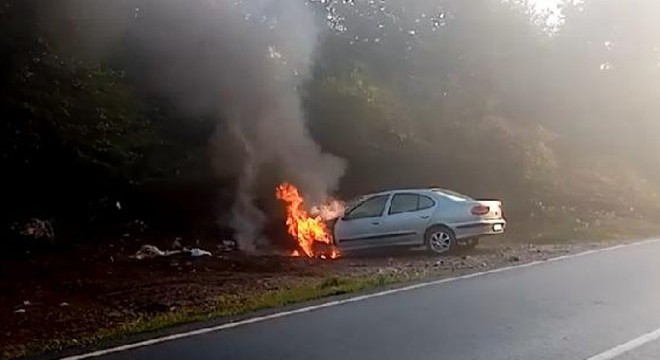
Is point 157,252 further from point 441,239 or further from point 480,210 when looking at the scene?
point 480,210

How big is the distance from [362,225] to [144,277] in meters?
4.78

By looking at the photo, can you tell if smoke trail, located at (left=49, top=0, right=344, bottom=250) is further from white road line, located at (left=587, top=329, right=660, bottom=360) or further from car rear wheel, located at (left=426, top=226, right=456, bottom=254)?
white road line, located at (left=587, top=329, right=660, bottom=360)

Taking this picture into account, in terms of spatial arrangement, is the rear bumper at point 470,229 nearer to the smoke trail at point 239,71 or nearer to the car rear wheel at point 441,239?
the car rear wheel at point 441,239

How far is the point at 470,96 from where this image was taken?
32.7 m

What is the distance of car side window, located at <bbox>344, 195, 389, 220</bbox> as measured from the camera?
17.7 metres

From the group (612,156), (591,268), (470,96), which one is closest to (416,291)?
(591,268)

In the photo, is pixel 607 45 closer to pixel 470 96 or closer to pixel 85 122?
pixel 470 96

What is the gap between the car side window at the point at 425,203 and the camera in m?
17.4

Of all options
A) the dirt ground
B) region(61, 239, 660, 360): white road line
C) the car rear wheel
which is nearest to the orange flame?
the dirt ground

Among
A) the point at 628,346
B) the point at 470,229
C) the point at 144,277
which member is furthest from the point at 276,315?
the point at 470,229

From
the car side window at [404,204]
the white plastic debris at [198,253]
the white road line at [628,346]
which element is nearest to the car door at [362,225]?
the car side window at [404,204]

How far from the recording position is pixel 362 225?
1761 centimetres

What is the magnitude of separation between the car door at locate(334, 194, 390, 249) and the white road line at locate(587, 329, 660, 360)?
29.9ft

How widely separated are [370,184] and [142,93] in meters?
7.32
